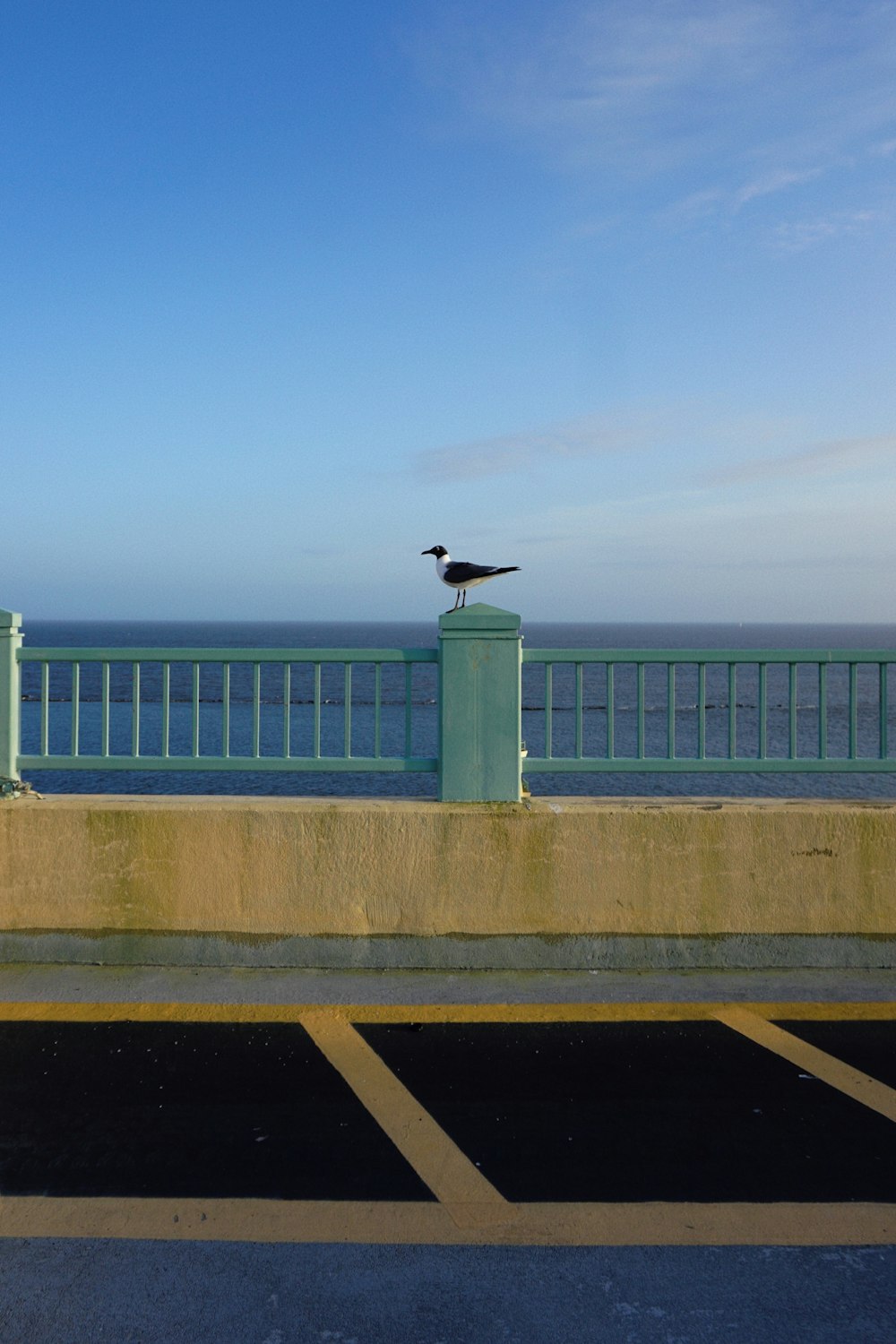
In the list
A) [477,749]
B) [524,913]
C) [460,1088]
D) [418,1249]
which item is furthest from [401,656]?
[418,1249]

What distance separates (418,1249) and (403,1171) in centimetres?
42

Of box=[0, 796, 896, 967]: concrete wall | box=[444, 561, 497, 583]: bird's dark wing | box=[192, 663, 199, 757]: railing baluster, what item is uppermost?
box=[444, 561, 497, 583]: bird's dark wing

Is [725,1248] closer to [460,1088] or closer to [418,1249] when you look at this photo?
[418,1249]

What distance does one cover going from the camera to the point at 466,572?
5.81 meters

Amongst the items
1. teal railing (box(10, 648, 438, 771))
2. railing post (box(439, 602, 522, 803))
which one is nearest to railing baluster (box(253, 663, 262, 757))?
teal railing (box(10, 648, 438, 771))

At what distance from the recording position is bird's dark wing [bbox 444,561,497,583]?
578cm

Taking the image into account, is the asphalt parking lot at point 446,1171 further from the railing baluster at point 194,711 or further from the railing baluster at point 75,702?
the railing baluster at point 194,711

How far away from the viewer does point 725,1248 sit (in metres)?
2.94

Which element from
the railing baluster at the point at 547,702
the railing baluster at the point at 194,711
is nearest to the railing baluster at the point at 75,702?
the railing baluster at the point at 194,711

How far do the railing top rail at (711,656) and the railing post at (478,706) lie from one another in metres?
0.21

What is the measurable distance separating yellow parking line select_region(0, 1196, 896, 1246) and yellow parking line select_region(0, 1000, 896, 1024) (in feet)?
5.07

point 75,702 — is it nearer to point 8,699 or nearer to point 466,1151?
point 8,699

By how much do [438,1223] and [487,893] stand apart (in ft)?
7.78

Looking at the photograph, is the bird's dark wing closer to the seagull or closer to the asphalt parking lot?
the seagull
